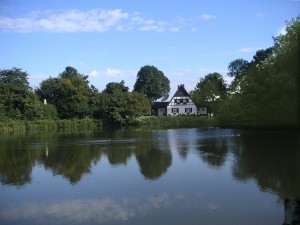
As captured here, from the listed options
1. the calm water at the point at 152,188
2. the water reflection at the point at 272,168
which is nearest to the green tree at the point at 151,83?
the water reflection at the point at 272,168

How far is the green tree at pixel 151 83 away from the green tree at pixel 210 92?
8797 millimetres

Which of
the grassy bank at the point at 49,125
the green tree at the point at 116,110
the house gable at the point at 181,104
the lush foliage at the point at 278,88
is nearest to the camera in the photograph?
the lush foliage at the point at 278,88

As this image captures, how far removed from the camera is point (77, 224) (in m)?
9.00

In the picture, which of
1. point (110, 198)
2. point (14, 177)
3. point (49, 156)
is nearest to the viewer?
point (110, 198)

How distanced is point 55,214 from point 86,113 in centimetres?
6349

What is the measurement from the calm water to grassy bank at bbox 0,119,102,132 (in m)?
40.1

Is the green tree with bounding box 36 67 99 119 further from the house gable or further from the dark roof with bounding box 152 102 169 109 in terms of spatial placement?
the dark roof with bounding box 152 102 169 109

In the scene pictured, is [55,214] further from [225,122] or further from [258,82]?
[225,122]

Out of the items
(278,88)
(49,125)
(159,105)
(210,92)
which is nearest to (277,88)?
(278,88)

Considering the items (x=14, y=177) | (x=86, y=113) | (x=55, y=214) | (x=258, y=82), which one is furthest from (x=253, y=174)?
(x=86, y=113)

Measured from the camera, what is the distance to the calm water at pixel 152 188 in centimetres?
944

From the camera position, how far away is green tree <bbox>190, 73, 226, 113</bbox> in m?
79.6

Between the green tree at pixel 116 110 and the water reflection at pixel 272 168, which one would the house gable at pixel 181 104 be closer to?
the green tree at pixel 116 110

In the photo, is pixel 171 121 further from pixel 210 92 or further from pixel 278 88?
pixel 278 88
